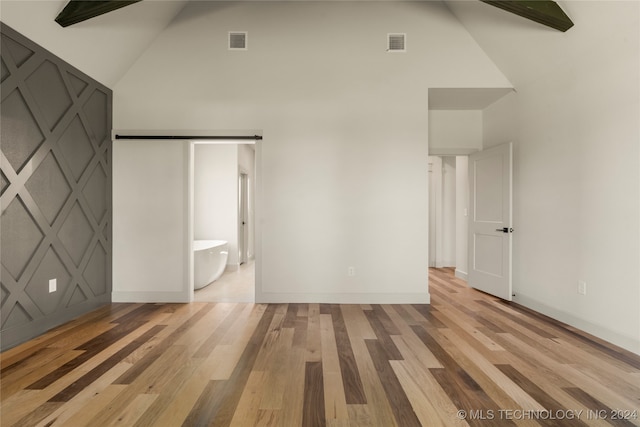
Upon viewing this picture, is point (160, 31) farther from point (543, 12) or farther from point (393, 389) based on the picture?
point (393, 389)

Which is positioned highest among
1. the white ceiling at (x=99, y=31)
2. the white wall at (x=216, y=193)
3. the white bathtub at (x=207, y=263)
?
the white ceiling at (x=99, y=31)

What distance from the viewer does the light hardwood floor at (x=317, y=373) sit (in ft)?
5.73

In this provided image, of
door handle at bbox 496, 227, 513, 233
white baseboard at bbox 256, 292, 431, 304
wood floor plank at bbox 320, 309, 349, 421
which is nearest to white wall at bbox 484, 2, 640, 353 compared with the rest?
door handle at bbox 496, 227, 513, 233

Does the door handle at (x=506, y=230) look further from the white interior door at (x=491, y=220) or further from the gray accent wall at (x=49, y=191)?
the gray accent wall at (x=49, y=191)

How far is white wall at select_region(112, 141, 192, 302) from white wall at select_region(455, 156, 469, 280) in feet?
14.6

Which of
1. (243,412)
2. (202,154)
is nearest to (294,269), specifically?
(243,412)

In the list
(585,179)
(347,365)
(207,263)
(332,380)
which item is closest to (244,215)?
(207,263)

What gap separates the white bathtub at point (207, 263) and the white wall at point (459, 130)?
3850mm

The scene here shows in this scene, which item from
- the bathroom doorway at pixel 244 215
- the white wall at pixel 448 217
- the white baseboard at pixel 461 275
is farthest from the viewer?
the bathroom doorway at pixel 244 215

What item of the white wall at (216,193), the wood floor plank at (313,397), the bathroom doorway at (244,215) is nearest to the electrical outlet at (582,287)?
the wood floor plank at (313,397)

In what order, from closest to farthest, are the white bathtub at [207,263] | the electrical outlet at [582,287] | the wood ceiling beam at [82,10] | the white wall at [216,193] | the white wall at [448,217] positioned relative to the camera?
1. the wood ceiling beam at [82,10]
2. the electrical outlet at [582,287]
3. the white bathtub at [207,263]
4. the white wall at [216,193]
5. the white wall at [448,217]

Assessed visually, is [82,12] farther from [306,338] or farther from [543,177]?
[543,177]

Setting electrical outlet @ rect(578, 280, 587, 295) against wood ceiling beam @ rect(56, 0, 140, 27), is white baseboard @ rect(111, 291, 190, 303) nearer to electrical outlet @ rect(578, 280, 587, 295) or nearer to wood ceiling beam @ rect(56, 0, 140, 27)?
wood ceiling beam @ rect(56, 0, 140, 27)

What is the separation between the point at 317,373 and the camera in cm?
220
